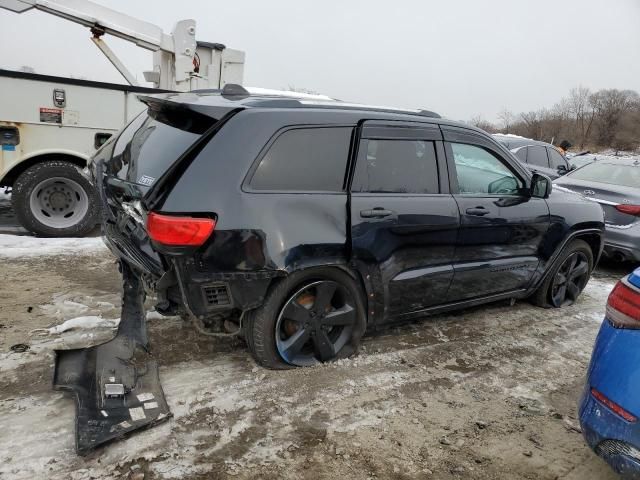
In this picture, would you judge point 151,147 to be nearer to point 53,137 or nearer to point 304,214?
point 304,214

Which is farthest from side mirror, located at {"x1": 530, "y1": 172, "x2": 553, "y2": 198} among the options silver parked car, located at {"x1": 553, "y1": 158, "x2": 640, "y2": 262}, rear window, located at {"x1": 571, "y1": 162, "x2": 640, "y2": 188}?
rear window, located at {"x1": 571, "y1": 162, "x2": 640, "y2": 188}

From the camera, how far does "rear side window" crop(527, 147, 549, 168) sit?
10727 mm

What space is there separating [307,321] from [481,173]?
1932 mm

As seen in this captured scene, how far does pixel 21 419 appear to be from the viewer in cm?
266

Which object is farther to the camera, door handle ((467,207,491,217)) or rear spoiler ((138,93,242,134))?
door handle ((467,207,491,217))

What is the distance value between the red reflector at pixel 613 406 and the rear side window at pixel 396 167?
1773 millimetres

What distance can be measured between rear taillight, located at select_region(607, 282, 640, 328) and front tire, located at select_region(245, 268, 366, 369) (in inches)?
62.0

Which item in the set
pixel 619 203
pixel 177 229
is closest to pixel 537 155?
pixel 619 203

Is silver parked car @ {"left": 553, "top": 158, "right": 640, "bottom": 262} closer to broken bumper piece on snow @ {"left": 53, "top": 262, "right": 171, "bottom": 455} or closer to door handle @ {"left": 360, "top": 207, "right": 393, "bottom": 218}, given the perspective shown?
door handle @ {"left": 360, "top": 207, "right": 393, "bottom": 218}

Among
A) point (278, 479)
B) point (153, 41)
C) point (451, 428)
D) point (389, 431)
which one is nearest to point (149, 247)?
point (278, 479)

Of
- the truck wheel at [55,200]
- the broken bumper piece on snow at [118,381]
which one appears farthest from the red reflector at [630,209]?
the truck wheel at [55,200]

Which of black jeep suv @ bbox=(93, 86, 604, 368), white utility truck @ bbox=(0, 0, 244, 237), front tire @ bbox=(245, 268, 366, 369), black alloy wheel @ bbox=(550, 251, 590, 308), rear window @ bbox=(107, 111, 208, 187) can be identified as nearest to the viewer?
black jeep suv @ bbox=(93, 86, 604, 368)

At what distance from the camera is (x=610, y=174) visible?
7.57 metres

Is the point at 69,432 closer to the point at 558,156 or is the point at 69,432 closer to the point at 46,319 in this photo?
the point at 46,319
